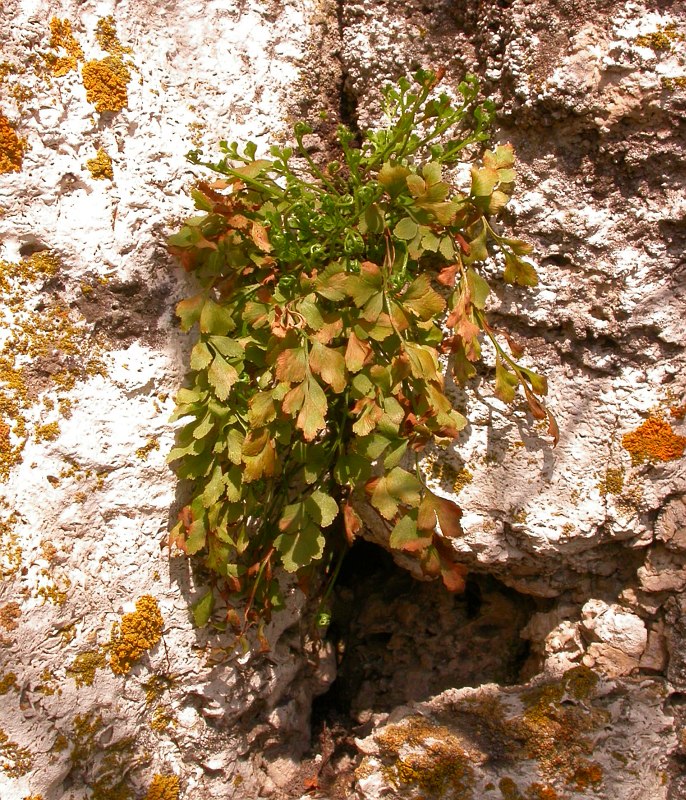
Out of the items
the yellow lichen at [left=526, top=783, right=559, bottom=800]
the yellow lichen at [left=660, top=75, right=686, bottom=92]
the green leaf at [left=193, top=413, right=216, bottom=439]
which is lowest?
the yellow lichen at [left=526, top=783, right=559, bottom=800]

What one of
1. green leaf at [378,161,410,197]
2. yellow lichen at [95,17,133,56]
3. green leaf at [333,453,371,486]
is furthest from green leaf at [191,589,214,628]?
yellow lichen at [95,17,133,56]

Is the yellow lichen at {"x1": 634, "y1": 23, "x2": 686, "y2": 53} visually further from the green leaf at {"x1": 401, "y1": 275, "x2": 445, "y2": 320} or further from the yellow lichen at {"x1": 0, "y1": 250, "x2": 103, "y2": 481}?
the yellow lichen at {"x1": 0, "y1": 250, "x2": 103, "y2": 481}

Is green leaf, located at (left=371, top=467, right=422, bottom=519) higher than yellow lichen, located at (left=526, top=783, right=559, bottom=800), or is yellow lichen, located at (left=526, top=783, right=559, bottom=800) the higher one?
green leaf, located at (left=371, top=467, right=422, bottom=519)

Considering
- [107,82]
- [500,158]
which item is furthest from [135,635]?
[500,158]

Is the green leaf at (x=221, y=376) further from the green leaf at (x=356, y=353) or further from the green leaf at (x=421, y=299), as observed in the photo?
the green leaf at (x=421, y=299)

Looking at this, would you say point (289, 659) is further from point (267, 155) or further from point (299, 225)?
point (267, 155)

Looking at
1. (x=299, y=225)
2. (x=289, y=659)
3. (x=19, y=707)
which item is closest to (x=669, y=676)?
(x=289, y=659)

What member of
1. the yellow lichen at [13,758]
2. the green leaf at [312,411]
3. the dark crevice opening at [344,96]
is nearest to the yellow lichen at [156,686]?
the yellow lichen at [13,758]
